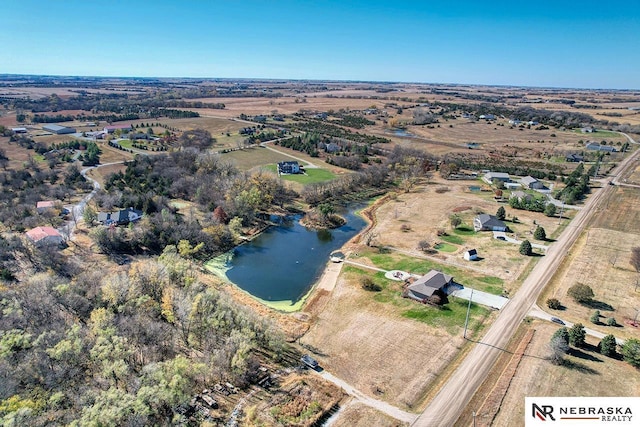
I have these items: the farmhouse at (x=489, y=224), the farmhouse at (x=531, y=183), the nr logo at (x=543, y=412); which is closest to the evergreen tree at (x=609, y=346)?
the nr logo at (x=543, y=412)

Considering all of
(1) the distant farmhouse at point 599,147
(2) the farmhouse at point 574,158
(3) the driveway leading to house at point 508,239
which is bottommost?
(3) the driveway leading to house at point 508,239

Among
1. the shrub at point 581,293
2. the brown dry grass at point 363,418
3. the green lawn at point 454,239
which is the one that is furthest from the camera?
the green lawn at point 454,239

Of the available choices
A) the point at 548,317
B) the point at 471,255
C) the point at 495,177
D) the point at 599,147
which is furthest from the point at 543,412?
the point at 599,147

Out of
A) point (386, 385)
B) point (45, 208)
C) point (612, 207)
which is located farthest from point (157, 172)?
point (612, 207)

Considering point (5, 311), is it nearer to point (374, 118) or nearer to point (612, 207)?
point (612, 207)

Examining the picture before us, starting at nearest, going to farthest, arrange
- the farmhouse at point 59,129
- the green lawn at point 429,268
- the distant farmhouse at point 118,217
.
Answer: the green lawn at point 429,268 < the distant farmhouse at point 118,217 < the farmhouse at point 59,129

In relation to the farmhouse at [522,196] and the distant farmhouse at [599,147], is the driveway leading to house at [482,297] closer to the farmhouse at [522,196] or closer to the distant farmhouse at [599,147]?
the farmhouse at [522,196]

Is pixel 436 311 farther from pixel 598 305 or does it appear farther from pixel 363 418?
pixel 598 305
